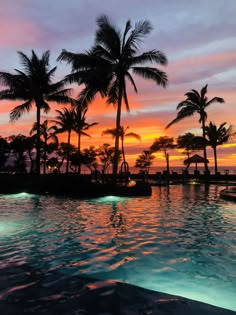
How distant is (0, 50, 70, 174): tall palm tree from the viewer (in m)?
28.6

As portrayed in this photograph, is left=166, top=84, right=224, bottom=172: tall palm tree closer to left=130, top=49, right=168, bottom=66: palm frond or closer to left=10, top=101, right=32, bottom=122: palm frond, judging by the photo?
left=130, top=49, right=168, bottom=66: palm frond

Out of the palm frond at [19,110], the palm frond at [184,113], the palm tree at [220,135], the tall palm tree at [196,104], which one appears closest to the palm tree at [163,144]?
the palm tree at [220,135]

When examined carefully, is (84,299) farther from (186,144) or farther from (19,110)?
(186,144)

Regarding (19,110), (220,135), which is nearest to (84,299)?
(19,110)

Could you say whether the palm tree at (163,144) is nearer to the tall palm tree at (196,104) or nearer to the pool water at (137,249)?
the tall palm tree at (196,104)

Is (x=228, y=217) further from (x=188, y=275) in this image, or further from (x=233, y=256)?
(x=188, y=275)

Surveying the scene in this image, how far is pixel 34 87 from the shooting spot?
28781 millimetres

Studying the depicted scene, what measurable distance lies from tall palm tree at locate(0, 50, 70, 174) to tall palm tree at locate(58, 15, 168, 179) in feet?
20.3

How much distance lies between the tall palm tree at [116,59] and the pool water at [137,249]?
40.6ft

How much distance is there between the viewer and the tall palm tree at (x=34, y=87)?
28558 millimetres

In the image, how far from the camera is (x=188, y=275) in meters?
5.24

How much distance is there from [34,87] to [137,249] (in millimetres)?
25133

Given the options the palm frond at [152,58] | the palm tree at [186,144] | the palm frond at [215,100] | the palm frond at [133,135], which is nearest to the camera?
the palm frond at [152,58]

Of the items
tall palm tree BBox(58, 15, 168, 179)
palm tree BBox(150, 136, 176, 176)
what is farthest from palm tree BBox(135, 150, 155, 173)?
tall palm tree BBox(58, 15, 168, 179)
